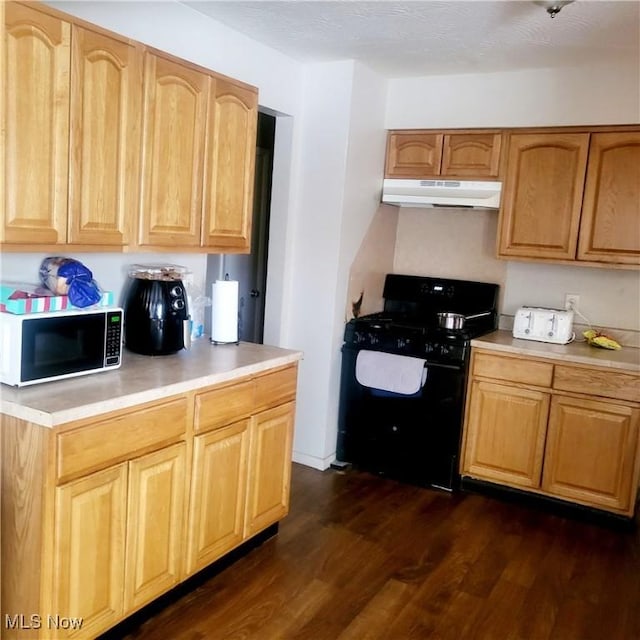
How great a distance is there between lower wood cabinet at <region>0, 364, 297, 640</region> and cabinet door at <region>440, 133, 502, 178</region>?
178 centimetres

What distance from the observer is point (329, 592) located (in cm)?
246

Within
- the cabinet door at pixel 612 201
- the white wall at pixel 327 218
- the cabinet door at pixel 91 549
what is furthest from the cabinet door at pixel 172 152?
the cabinet door at pixel 612 201

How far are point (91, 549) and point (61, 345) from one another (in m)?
0.64

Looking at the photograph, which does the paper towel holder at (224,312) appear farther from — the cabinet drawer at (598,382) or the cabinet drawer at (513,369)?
the cabinet drawer at (598,382)

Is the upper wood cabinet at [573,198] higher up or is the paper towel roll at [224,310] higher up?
the upper wood cabinet at [573,198]

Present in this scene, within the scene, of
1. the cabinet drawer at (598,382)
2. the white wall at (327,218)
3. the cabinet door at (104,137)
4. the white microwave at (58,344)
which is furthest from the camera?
the white wall at (327,218)

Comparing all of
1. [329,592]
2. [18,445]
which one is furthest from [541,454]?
[18,445]

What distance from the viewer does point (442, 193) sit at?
12.1 feet

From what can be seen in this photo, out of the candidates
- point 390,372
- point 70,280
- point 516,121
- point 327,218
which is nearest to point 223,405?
point 70,280

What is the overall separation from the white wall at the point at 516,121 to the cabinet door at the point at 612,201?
13 cm

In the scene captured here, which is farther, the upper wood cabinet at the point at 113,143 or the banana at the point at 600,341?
the banana at the point at 600,341

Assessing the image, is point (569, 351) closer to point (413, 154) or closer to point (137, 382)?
point (413, 154)

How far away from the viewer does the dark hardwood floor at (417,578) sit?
89.4 inches

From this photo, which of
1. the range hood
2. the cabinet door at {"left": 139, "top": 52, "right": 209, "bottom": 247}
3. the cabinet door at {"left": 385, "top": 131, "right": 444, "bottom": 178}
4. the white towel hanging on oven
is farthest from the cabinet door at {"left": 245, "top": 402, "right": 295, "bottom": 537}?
the cabinet door at {"left": 385, "top": 131, "right": 444, "bottom": 178}
